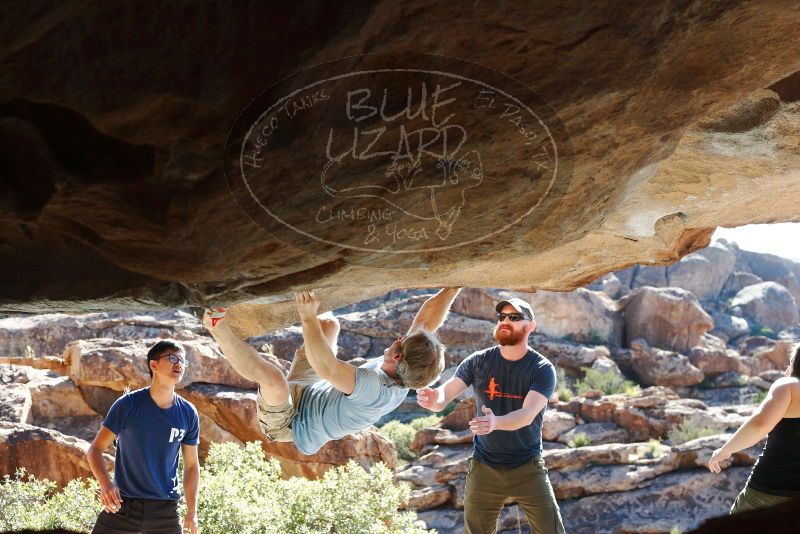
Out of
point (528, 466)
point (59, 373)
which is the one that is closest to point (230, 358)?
point (528, 466)

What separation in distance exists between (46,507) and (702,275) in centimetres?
3416

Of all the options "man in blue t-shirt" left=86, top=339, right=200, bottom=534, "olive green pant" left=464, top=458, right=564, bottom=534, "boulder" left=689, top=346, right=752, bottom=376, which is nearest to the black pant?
"man in blue t-shirt" left=86, top=339, right=200, bottom=534

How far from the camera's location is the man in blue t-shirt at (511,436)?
4465mm

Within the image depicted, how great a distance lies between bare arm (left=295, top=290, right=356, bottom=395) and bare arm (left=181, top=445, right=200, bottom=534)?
128 centimetres

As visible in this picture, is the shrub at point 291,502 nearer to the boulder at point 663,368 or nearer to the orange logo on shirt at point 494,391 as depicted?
the orange logo on shirt at point 494,391

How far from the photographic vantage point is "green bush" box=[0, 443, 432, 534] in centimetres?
791

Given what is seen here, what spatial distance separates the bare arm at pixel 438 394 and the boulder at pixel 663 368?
22.7 m

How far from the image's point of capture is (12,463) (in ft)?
37.6

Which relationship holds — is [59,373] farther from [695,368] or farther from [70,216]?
[695,368]

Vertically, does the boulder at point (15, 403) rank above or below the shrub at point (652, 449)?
above

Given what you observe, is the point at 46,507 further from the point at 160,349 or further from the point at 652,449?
the point at 652,449

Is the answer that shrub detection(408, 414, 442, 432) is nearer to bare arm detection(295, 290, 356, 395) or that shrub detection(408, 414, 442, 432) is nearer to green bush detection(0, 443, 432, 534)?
green bush detection(0, 443, 432, 534)

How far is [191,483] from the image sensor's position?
475 cm

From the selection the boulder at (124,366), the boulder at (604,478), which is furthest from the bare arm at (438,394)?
the boulder at (604,478)
